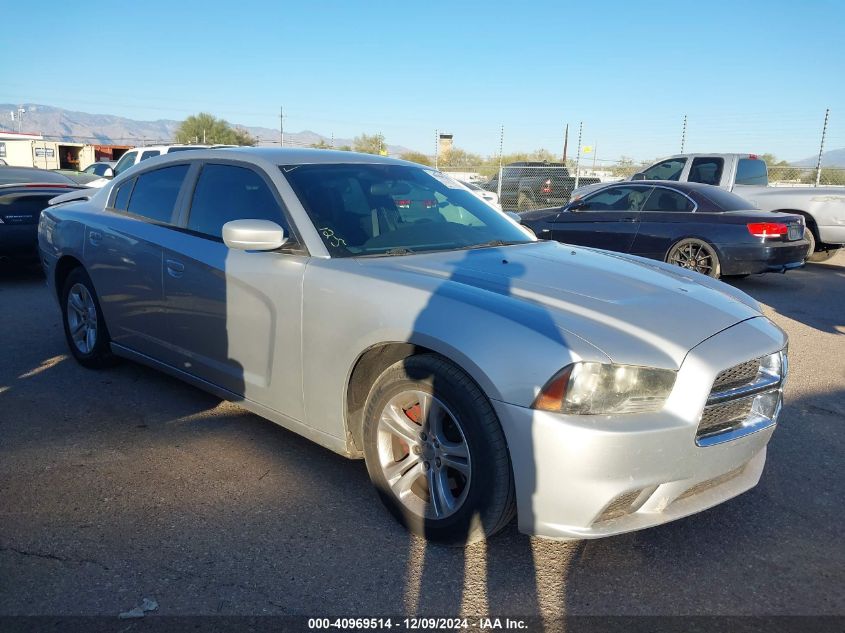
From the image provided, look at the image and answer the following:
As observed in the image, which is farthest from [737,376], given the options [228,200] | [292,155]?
[228,200]

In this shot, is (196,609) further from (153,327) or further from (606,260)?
(606,260)

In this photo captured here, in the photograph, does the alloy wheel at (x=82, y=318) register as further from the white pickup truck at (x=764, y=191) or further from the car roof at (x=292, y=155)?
the white pickup truck at (x=764, y=191)

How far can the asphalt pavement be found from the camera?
2.51 m

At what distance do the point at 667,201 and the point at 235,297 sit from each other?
737 centimetres

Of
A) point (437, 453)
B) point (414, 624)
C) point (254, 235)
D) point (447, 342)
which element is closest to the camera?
point (414, 624)

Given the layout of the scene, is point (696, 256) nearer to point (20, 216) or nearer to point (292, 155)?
point (292, 155)

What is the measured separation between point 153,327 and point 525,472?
8.80 ft

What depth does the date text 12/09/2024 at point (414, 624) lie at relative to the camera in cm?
236

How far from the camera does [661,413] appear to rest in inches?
96.7

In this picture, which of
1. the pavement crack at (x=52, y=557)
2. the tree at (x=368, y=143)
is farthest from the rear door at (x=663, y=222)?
the tree at (x=368, y=143)

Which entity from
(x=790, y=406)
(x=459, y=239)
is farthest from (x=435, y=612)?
(x=790, y=406)

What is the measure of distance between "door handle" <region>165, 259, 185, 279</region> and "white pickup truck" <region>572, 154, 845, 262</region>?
907 cm

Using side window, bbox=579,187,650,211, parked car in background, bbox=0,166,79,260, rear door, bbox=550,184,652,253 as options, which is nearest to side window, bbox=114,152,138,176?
parked car in background, bbox=0,166,79,260

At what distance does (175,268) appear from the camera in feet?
12.9
